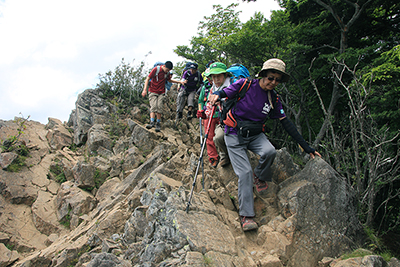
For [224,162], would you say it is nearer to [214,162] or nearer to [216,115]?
[214,162]

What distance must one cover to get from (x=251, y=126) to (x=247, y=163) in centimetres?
71

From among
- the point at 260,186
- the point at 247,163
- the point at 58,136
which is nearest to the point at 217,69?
the point at 247,163

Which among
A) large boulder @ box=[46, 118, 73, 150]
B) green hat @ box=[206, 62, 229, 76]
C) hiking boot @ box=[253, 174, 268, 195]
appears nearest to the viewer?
hiking boot @ box=[253, 174, 268, 195]

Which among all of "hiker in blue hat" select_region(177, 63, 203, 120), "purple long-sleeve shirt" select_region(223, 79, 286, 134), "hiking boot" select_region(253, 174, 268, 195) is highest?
"hiker in blue hat" select_region(177, 63, 203, 120)

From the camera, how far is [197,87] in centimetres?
1106

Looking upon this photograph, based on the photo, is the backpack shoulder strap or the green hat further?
the green hat

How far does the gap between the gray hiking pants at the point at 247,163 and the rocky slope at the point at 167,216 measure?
0.48 meters

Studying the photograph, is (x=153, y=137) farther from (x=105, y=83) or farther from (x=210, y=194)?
(x=105, y=83)

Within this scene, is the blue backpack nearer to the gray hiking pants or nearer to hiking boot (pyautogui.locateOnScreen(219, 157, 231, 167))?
the gray hiking pants

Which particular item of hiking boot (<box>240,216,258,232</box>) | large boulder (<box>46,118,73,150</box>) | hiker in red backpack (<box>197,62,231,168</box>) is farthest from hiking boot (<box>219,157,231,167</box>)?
large boulder (<box>46,118,73,150</box>)

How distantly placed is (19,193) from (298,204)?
8.85 m

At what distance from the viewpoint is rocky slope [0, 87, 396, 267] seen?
12.4 ft

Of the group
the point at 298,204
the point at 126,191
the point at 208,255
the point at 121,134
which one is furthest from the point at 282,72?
the point at 121,134

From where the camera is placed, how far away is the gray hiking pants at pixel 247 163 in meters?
4.34
